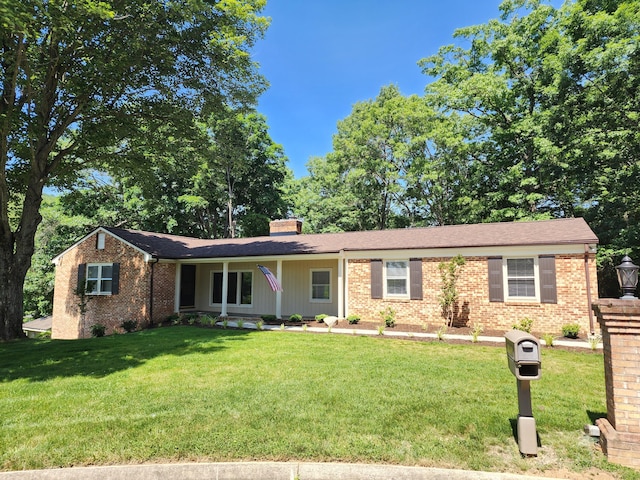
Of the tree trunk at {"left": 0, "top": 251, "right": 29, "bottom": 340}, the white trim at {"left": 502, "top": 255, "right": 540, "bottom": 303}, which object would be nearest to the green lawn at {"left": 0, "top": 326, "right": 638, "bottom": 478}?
the white trim at {"left": 502, "top": 255, "right": 540, "bottom": 303}

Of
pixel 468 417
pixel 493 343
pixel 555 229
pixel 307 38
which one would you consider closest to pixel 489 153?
pixel 555 229

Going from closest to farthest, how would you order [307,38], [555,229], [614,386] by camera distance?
[614,386] < [555,229] < [307,38]

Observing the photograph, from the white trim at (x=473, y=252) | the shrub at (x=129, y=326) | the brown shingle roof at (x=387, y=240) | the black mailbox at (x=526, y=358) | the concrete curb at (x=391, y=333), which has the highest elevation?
the brown shingle roof at (x=387, y=240)

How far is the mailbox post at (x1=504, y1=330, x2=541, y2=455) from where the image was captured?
359cm

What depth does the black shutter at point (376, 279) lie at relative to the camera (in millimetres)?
13334

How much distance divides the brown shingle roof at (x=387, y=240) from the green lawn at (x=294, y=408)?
170 inches

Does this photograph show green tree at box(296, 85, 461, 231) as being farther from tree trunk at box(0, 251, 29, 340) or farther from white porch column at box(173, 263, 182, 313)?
tree trunk at box(0, 251, 29, 340)

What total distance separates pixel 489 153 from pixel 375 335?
53.6 feet

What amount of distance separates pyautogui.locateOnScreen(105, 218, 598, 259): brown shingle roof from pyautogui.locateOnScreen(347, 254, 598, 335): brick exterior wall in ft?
2.11

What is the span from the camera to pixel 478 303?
11836 mm

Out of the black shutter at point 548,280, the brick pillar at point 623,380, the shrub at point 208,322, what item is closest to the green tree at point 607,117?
the black shutter at point 548,280

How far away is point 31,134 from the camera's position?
31.9 feet

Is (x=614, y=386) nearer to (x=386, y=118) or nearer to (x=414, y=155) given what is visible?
(x=414, y=155)

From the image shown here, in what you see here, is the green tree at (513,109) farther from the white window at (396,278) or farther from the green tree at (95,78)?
the green tree at (95,78)
